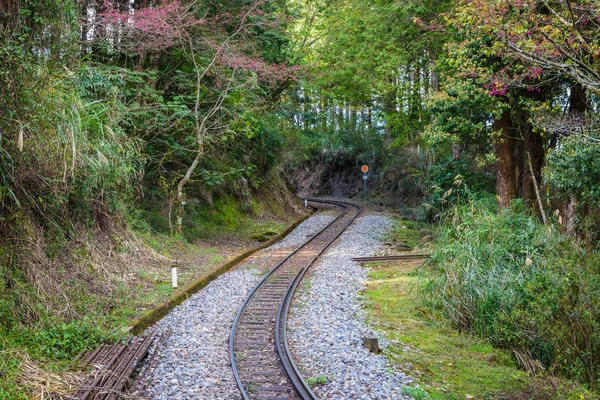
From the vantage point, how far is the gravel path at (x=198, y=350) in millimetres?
5818

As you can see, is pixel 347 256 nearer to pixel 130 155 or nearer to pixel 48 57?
pixel 130 155

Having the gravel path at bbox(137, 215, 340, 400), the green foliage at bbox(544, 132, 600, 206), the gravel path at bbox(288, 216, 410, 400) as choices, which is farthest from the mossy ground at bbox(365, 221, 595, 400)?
the green foliage at bbox(544, 132, 600, 206)

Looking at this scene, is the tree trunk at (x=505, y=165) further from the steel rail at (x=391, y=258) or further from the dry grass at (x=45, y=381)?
the dry grass at (x=45, y=381)

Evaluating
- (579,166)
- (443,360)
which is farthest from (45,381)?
(579,166)

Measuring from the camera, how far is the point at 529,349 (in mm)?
7531

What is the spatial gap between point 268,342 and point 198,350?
1073 millimetres

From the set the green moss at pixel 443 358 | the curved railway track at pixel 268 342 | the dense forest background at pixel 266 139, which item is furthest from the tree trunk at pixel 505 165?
the curved railway track at pixel 268 342

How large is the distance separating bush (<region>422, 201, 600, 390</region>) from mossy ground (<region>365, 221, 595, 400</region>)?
42 cm

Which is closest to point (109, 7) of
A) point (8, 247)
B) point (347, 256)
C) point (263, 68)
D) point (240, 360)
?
point (263, 68)

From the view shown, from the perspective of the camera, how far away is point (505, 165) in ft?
48.4

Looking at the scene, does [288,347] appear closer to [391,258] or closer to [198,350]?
[198,350]

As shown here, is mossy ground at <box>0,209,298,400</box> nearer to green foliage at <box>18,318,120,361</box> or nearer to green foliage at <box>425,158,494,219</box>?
green foliage at <box>18,318,120,361</box>

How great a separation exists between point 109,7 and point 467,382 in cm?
1261

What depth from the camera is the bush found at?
6.77 meters
